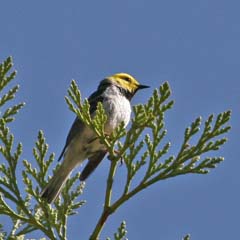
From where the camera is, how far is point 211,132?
10.8 feet

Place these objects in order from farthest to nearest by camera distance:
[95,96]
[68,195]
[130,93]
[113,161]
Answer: [130,93], [95,96], [68,195], [113,161]

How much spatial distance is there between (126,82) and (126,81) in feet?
0.13

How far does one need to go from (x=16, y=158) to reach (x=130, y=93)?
13.0 feet

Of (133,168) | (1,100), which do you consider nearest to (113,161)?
(133,168)

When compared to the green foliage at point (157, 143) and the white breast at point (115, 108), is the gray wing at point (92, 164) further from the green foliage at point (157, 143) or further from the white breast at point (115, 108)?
the green foliage at point (157, 143)

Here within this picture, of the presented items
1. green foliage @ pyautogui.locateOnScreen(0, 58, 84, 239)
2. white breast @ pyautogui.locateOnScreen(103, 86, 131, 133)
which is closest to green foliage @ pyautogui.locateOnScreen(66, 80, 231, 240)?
green foliage @ pyautogui.locateOnScreen(0, 58, 84, 239)

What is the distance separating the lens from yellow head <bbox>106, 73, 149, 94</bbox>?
718cm

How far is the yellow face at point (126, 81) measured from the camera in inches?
283

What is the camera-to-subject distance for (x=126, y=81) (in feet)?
24.2

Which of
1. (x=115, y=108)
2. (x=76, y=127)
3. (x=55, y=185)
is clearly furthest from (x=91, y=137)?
(x=55, y=185)

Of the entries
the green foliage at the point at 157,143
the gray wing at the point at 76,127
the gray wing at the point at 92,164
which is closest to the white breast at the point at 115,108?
the gray wing at the point at 76,127

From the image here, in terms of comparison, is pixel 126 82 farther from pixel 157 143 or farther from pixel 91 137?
pixel 157 143

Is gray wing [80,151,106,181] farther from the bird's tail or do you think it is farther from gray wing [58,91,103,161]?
gray wing [58,91,103,161]

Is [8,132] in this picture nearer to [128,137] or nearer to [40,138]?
[40,138]
